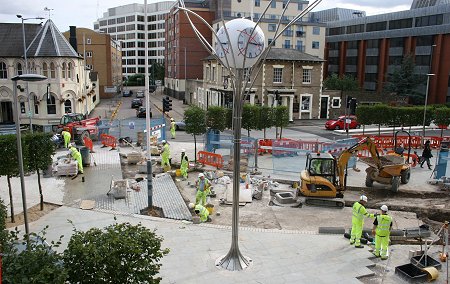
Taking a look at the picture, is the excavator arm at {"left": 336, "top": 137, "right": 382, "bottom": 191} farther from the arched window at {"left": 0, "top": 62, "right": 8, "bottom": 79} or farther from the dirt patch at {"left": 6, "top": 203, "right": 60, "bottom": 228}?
the arched window at {"left": 0, "top": 62, "right": 8, "bottom": 79}

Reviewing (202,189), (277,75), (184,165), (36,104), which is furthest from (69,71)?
(202,189)

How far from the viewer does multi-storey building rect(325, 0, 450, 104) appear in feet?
169

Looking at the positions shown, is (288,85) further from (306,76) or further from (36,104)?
(36,104)

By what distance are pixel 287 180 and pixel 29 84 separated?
92.8 feet

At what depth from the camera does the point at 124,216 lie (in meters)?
15.7

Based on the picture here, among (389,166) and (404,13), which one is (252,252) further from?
(404,13)

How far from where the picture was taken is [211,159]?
23.9 metres

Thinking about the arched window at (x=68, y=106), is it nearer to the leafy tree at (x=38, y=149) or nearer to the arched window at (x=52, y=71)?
the arched window at (x=52, y=71)

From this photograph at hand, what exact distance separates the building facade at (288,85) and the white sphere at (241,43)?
31140 millimetres

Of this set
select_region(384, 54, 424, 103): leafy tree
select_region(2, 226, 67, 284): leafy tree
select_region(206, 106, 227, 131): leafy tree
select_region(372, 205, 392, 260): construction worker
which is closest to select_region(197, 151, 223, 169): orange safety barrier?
select_region(206, 106, 227, 131): leafy tree

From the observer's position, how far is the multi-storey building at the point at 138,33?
11781cm

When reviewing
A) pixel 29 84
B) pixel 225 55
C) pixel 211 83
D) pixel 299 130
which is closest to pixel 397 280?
pixel 225 55

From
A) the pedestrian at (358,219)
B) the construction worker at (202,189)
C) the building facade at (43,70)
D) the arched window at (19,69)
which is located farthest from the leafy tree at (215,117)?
the arched window at (19,69)

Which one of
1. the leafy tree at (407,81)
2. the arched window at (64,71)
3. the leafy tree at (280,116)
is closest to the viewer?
the leafy tree at (280,116)
